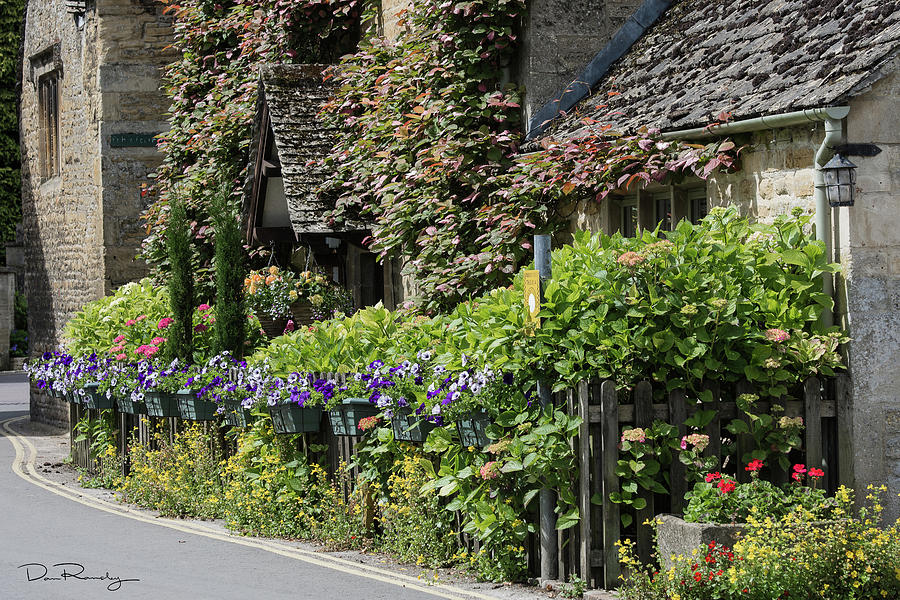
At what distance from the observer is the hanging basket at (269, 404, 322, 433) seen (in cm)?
1070

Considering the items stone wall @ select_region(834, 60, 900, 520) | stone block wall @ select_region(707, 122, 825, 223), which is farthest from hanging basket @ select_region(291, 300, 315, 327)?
stone wall @ select_region(834, 60, 900, 520)

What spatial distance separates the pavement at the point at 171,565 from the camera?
27.6 feet

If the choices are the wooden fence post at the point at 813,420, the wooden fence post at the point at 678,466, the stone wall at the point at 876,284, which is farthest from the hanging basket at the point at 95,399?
the stone wall at the point at 876,284

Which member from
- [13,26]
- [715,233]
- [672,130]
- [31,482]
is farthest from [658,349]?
[13,26]

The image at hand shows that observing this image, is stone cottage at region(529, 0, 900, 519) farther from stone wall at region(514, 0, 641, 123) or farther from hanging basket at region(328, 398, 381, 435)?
hanging basket at region(328, 398, 381, 435)

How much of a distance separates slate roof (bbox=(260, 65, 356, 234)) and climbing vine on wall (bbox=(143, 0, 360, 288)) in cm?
104

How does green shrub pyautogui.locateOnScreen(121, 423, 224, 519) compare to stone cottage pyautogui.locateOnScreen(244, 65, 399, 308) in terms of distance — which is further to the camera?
stone cottage pyautogui.locateOnScreen(244, 65, 399, 308)

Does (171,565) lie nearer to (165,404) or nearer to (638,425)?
(638,425)

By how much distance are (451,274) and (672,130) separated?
3.36 m

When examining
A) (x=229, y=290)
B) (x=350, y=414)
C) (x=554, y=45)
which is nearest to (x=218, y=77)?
(x=229, y=290)

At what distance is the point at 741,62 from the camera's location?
10.4 metres

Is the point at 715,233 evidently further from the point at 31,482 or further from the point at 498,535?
the point at 31,482

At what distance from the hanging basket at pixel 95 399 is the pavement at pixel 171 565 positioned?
164 centimetres

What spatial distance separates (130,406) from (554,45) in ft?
20.4
